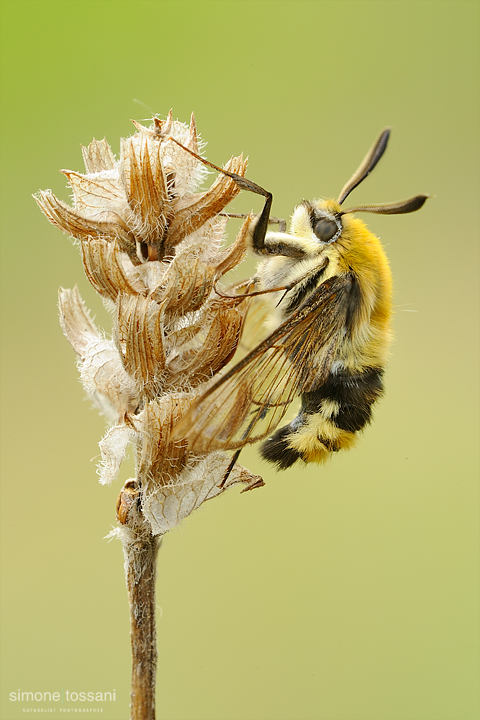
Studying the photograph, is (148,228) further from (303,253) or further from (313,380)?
(313,380)

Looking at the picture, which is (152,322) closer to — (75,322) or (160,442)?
(160,442)

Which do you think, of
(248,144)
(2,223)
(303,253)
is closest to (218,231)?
(303,253)

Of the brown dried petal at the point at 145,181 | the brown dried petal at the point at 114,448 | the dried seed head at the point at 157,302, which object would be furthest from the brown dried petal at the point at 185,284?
the brown dried petal at the point at 114,448

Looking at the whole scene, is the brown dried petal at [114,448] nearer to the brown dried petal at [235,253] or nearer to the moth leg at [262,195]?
the brown dried petal at [235,253]

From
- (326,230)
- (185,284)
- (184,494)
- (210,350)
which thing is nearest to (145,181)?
(185,284)

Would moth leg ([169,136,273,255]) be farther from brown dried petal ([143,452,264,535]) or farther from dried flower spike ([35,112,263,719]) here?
brown dried petal ([143,452,264,535])

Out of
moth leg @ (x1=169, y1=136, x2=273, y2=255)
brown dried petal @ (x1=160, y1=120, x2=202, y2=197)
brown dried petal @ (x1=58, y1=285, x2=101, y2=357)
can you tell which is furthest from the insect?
brown dried petal @ (x1=58, y1=285, x2=101, y2=357)
